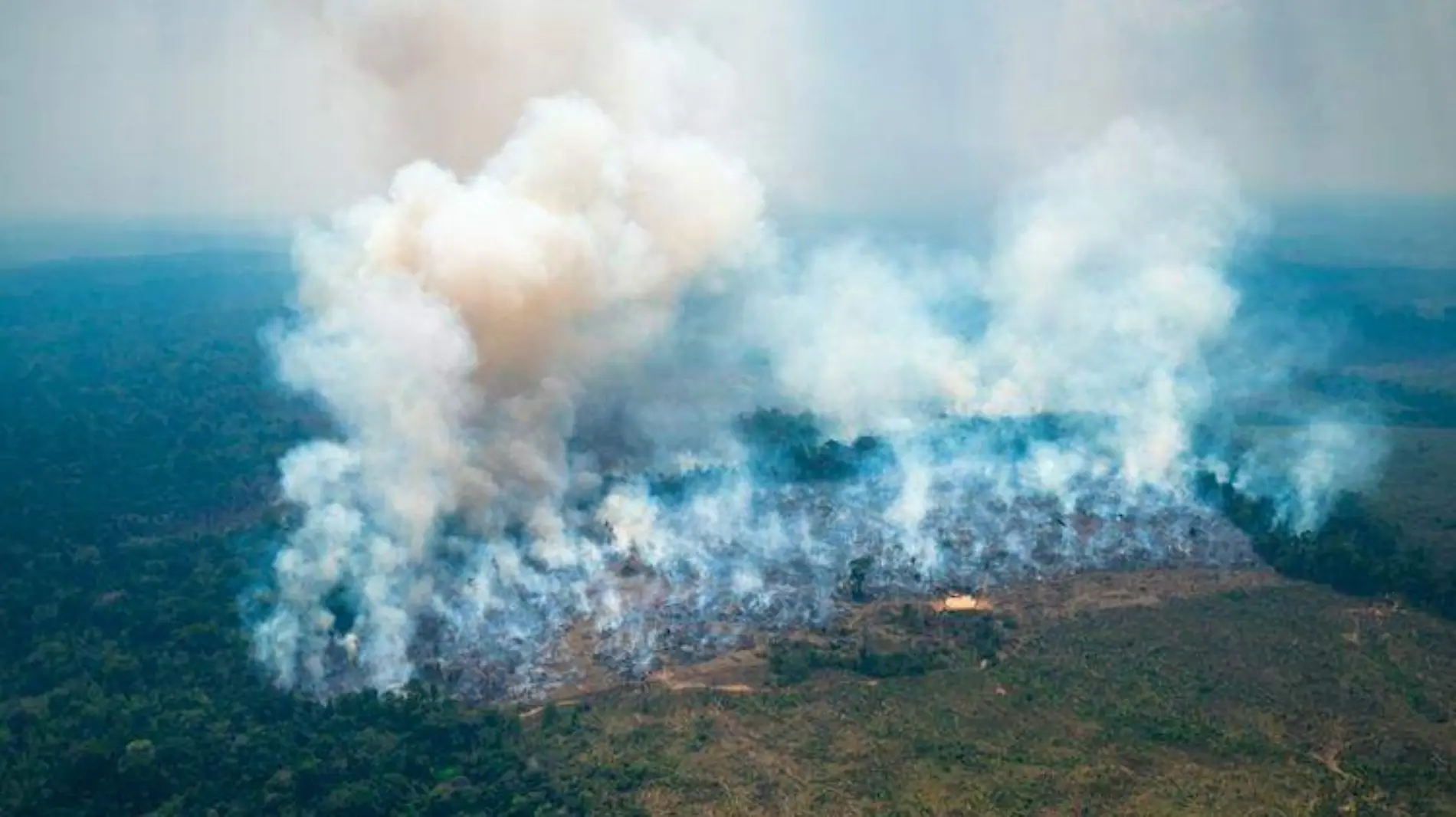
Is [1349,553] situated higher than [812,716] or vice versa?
[1349,553]

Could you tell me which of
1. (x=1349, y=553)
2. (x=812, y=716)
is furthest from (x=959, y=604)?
(x=1349, y=553)

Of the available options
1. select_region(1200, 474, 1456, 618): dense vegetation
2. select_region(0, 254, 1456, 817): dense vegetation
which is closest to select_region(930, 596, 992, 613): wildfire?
select_region(0, 254, 1456, 817): dense vegetation

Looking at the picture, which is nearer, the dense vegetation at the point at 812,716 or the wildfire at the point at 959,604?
the dense vegetation at the point at 812,716

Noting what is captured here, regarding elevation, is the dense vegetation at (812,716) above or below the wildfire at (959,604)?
below

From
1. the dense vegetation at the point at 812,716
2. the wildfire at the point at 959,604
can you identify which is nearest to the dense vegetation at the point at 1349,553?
the dense vegetation at the point at 812,716

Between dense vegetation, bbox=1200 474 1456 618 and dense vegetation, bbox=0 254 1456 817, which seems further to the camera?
dense vegetation, bbox=1200 474 1456 618

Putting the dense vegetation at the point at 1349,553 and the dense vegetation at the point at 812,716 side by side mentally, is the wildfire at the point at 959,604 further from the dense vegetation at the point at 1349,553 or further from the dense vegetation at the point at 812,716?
the dense vegetation at the point at 1349,553

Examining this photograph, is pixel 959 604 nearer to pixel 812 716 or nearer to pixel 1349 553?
pixel 812 716

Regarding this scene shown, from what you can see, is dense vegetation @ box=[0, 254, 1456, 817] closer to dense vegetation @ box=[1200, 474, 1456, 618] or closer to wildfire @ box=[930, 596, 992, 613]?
dense vegetation @ box=[1200, 474, 1456, 618]

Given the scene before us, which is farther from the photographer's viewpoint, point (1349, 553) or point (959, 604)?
point (1349, 553)

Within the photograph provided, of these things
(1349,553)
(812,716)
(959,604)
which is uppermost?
(1349,553)

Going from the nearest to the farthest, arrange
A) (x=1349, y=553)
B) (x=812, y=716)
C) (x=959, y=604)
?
(x=812, y=716) → (x=959, y=604) → (x=1349, y=553)

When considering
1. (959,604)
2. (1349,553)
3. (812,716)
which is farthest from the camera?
(1349,553)

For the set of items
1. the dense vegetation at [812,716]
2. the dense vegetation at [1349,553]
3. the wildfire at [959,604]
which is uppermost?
the dense vegetation at [1349,553]
